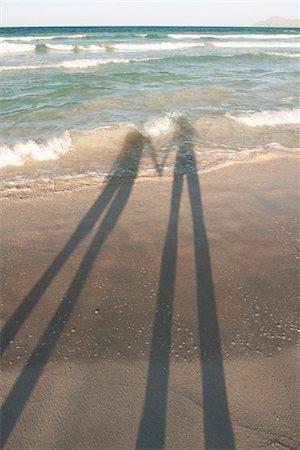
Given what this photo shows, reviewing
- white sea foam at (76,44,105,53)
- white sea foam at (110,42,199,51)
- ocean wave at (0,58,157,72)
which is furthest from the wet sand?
white sea foam at (110,42,199,51)

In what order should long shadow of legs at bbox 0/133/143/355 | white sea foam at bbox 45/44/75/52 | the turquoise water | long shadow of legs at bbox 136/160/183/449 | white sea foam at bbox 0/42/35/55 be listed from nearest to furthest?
long shadow of legs at bbox 136/160/183/449, long shadow of legs at bbox 0/133/143/355, the turquoise water, white sea foam at bbox 0/42/35/55, white sea foam at bbox 45/44/75/52

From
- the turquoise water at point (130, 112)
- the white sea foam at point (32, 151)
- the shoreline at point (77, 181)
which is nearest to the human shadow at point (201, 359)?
the shoreline at point (77, 181)

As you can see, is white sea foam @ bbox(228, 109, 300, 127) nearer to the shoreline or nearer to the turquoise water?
the turquoise water

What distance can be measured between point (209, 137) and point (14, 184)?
4.97 m

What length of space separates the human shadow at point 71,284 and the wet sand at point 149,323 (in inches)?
0.6

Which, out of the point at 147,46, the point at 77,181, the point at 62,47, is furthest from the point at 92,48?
the point at 77,181

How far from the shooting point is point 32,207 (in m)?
6.07

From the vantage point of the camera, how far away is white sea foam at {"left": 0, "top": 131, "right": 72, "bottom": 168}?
25.8 feet

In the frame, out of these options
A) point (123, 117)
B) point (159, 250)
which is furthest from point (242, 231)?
point (123, 117)

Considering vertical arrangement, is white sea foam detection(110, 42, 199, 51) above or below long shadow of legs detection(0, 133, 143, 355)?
above

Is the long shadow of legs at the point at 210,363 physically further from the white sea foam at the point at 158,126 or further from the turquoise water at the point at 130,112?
the white sea foam at the point at 158,126

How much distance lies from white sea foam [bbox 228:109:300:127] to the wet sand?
5.10 meters

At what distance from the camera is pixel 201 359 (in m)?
3.45

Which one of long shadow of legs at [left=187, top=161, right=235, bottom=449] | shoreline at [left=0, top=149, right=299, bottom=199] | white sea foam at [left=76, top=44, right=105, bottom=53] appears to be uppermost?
white sea foam at [left=76, top=44, right=105, bottom=53]
